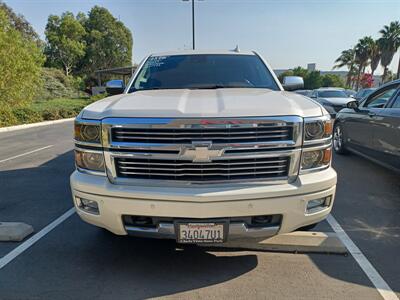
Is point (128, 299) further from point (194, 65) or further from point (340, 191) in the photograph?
point (340, 191)

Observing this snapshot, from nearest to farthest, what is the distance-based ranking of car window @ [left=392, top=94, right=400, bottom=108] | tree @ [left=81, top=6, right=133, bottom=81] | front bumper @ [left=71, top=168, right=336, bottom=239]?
front bumper @ [left=71, top=168, right=336, bottom=239] < car window @ [left=392, top=94, right=400, bottom=108] < tree @ [left=81, top=6, right=133, bottom=81]

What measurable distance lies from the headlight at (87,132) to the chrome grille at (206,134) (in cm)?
15

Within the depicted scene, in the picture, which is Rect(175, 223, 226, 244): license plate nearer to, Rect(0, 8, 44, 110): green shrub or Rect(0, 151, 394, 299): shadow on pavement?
Rect(0, 151, 394, 299): shadow on pavement

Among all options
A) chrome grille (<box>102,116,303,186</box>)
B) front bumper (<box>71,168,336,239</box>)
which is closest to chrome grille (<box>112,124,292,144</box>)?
chrome grille (<box>102,116,303,186</box>)

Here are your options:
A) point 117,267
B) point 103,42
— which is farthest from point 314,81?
point 117,267

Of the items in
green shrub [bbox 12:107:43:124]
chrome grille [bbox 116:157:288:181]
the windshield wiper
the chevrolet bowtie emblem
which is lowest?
green shrub [bbox 12:107:43:124]

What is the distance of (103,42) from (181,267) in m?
58.1

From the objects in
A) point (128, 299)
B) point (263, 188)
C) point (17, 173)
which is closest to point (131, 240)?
point (128, 299)

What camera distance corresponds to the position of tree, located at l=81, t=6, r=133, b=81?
2207 inches

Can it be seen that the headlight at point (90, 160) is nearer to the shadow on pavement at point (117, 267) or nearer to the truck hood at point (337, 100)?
the shadow on pavement at point (117, 267)

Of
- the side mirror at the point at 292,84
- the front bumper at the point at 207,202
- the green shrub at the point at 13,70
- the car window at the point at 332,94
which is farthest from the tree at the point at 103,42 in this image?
the front bumper at the point at 207,202

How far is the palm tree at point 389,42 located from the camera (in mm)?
47938

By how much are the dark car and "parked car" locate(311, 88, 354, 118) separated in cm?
766

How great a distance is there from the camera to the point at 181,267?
10.7 feet
